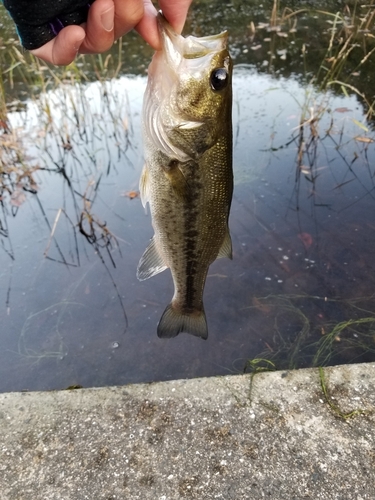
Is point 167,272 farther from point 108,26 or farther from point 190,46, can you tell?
point 108,26

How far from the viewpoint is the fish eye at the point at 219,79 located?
1.63 metres

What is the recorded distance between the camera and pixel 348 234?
3.87 m

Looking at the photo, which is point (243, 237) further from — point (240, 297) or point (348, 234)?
point (348, 234)

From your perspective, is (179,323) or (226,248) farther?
(179,323)

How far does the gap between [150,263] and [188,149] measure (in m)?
0.62

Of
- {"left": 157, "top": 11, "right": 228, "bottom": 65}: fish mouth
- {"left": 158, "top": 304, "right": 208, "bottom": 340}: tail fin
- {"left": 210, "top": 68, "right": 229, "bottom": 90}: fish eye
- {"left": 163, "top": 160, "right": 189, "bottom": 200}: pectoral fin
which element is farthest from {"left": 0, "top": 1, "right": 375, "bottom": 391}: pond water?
{"left": 157, "top": 11, "right": 228, "bottom": 65}: fish mouth

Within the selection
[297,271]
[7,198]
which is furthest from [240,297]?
[7,198]

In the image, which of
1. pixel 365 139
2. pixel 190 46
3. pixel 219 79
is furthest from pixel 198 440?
pixel 365 139

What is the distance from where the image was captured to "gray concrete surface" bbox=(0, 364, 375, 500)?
1.73 metres

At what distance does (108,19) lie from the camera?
143 cm

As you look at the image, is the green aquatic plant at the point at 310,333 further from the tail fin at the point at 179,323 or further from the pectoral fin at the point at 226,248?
Result: the pectoral fin at the point at 226,248

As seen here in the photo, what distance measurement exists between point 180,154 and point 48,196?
10.5ft

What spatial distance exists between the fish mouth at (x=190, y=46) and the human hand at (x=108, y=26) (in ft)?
0.12

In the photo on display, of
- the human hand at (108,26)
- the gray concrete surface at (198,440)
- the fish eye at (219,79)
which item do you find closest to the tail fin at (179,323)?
the gray concrete surface at (198,440)
